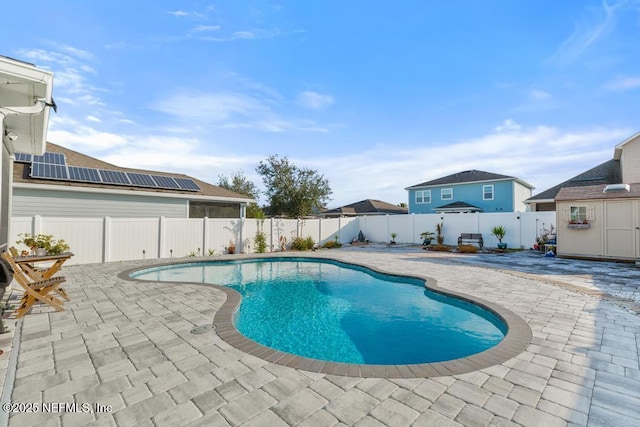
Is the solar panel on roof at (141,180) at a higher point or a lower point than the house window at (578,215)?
higher

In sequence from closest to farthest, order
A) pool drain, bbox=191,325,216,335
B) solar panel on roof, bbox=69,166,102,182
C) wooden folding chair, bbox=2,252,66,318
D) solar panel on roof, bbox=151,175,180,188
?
pool drain, bbox=191,325,216,335, wooden folding chair, bbox=2,252,66,318, solar panel on roof, bbox=69,166,102,182, solar panel on roof, bbox=151,175,180,188

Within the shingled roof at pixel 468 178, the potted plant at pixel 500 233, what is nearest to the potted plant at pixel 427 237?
the potted plant at pixel 500 233

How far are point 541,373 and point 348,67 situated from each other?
12.1 m

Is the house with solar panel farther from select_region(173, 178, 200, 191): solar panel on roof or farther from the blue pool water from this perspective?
the blue pool water

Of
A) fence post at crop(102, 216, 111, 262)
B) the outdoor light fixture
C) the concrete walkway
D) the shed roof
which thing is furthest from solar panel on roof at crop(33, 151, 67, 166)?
the shed roof

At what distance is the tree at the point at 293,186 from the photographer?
20594 millimetres

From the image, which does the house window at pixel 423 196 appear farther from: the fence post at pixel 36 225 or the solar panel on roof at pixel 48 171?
the fence post at pixel 36 225

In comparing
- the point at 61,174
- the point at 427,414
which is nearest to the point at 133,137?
the point at 61,174

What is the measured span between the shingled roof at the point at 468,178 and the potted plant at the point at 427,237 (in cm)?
1021

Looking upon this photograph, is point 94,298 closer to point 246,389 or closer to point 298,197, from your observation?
point 246,389

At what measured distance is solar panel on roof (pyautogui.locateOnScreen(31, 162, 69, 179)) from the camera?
11.0 m

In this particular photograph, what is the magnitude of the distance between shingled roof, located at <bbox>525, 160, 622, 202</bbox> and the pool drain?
21.5 metres

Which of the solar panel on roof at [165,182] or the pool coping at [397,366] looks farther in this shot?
the solar panel on roof at [165,182]

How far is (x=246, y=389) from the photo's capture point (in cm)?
261
